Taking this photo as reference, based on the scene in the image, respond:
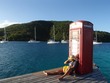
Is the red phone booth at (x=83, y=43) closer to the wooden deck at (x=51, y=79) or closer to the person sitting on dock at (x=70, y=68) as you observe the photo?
the person sitting on dock at (x=70, y=68)

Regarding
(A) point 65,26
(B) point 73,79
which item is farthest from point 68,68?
(A) point 65,26

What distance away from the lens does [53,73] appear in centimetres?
1198

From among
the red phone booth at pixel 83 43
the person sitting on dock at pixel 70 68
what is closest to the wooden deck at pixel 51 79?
the person sitting on dock at pixel 70 68

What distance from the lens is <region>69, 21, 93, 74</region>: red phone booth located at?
12.3 meters

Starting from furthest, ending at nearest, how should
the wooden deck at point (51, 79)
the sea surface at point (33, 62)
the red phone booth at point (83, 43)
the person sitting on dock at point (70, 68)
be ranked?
the sea surface at point (33, 62) < the red phone booth at point (83, 43) < the person sitting on dock at point (70, 68) < the wooden deck at point (51, 79)

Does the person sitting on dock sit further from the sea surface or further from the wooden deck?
the sea surface

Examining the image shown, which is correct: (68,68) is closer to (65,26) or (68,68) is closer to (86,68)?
(86,68)

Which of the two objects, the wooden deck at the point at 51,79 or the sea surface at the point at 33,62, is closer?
the wooden deck at the point at 51,79

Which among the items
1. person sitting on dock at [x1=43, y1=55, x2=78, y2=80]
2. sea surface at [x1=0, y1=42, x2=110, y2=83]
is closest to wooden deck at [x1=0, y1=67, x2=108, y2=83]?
person sitting on dock at [x1=43, y1=55, x2=78, y2=80]

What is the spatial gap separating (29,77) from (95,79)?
381 cm

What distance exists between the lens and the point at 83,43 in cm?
1238

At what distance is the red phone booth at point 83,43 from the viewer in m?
12.3

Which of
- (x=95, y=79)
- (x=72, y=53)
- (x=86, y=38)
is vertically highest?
(x=86, y=38)

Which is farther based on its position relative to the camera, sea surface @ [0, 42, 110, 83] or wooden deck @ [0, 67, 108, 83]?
sea surface @ [0, 42, 110, 83]
